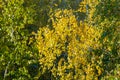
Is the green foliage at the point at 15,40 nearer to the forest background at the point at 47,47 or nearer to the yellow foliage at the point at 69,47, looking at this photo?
the forest background at the point at 47,47

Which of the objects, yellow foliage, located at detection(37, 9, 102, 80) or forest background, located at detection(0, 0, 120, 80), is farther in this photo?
yellow foliage, located at detection(37, 9, 102, 80)

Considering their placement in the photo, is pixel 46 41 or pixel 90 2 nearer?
pixel 46 41

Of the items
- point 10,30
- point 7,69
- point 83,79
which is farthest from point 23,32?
point 83,79

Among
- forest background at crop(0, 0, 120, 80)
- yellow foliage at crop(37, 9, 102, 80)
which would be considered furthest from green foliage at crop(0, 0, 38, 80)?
yellow foliage at crop(37, 9, 102, 80)

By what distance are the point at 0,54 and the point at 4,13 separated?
3.44 metres

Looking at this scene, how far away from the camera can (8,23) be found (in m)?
28.4

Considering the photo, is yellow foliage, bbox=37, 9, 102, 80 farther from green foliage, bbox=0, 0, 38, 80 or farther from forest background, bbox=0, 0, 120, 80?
green foliage, bbox=0, 0, 38, 80

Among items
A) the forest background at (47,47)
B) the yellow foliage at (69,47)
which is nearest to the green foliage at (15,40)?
the forest background at (47,47)

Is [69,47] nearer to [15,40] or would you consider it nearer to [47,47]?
[47,47]

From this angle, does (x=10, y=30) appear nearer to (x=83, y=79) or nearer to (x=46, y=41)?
(x=46, y=41)

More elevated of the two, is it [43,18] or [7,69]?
[43,18]

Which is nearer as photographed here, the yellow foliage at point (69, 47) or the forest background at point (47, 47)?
the forest background at point (47, 47)

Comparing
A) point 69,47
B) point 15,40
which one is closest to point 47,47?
point 69,47

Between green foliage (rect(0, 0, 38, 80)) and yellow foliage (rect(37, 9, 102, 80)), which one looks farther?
yellow foliage (rect(37, 9, 102, 80))
